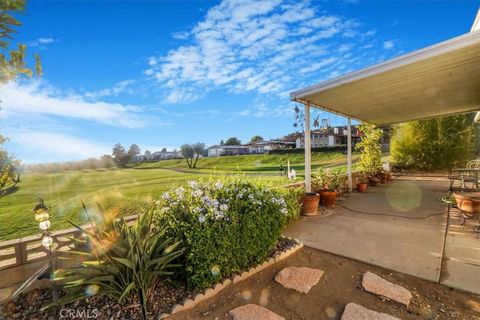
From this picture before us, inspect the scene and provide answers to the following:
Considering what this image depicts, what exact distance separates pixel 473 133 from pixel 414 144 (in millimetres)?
2997

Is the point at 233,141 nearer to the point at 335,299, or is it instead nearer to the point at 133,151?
the point at 133,151

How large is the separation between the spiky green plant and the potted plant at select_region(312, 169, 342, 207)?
164 inches

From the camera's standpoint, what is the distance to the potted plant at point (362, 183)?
7164mm

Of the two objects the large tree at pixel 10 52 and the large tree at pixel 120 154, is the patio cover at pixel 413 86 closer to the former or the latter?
the large tree at pixel 10 52

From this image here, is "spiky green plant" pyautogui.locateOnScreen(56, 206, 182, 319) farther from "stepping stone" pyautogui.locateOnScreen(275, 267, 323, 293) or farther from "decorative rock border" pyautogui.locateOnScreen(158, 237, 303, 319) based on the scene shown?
"stepping stone" pyautogui.locateOnScreen(275, 267, 323, 293)

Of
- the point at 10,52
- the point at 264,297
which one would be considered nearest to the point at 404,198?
the point at 264,297

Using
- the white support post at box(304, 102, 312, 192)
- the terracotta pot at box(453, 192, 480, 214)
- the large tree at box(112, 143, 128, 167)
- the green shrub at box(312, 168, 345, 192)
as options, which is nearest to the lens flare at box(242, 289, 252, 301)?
the white support post at box(304, 102, 312, 192)

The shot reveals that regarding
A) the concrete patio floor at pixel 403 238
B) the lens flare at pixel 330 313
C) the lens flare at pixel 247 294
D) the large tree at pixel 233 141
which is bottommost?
the concrete patio floor at pixel 403 238

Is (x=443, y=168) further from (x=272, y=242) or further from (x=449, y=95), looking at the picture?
(x=272, y=242)

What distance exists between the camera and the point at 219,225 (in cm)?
216

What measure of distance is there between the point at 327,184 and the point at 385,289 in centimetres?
392

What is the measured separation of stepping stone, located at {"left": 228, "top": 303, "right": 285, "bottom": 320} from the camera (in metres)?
1.78

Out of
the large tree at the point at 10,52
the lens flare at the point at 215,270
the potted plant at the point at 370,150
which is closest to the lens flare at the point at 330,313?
the lens flare at the point at 215,270

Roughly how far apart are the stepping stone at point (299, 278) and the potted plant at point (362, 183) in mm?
5579
